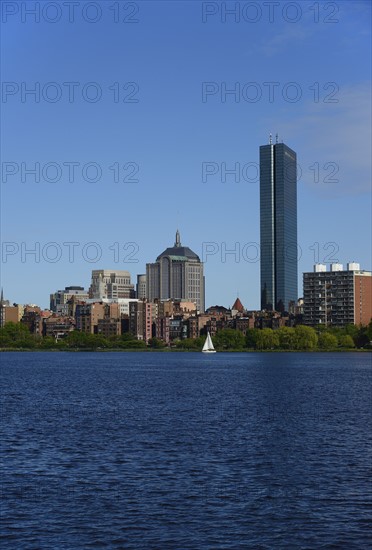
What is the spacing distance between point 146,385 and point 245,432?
5532 cm

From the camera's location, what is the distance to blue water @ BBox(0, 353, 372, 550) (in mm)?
34812

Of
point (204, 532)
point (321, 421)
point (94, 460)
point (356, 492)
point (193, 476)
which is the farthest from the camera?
point (321, 421)

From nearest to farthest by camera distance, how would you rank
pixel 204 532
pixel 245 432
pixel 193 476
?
pixel 204 532, pixel 193 476, pixel 245 432

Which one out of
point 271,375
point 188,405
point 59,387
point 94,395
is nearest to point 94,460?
point 188,405

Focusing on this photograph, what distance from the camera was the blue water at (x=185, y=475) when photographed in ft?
114

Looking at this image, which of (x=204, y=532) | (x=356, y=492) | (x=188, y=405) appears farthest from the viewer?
(x=188, y=405)

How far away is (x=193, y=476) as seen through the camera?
45.1 meters

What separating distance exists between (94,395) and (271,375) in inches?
2007

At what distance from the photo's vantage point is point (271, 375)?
143 m

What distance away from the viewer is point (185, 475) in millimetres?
45406

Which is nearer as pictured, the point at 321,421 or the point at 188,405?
the point at 321,421

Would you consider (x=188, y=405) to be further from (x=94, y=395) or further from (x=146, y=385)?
(x=146, y=385)

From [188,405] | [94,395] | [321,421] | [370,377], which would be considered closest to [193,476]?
[321,421]

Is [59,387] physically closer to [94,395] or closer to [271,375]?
[94,395]
